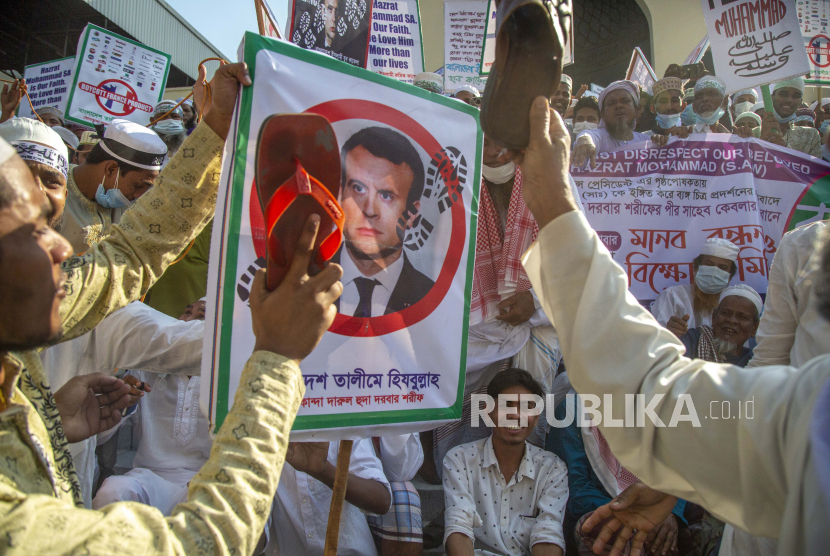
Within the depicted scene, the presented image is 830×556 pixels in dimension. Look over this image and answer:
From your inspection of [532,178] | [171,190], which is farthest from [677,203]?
[171,190]

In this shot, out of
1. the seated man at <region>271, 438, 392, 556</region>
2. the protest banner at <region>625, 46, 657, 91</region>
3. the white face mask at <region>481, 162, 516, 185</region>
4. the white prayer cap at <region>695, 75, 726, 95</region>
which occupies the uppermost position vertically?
the protest banner at <region>625, 46, 657, 91</region>

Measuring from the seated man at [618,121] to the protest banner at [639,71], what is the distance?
293cm

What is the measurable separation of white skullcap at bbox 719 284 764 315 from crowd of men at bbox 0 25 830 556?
0.06ft

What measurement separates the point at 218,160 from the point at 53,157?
147 centimetres

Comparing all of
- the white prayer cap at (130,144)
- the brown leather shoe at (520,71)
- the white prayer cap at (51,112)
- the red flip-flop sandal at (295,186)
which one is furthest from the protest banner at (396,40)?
the red flip-flop sandal at (295,186)

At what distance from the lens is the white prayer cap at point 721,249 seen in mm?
4105

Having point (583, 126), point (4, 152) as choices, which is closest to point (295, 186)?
point (4, 152)

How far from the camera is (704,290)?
4.10m

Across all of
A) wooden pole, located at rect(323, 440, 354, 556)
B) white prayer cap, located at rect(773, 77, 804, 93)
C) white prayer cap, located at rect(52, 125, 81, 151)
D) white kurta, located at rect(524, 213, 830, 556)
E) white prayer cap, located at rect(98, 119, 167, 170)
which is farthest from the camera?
white prayer cap, located at rect(773, 77, 804, 93)

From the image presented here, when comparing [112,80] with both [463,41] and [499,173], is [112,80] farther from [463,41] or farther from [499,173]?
[499,173]

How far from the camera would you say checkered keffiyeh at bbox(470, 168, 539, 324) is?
3.36 meters

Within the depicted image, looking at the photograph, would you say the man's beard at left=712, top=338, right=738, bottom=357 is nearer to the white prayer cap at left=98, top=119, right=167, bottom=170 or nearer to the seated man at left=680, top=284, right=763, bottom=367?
the seated man at left=680, top=284, right=763, bottom=367

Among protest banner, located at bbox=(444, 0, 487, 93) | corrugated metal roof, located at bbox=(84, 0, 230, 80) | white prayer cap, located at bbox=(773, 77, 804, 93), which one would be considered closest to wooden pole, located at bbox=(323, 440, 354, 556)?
protest banner, located at bbox=(444, 0, 487, 93)

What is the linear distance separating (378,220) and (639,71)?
7.20 m
